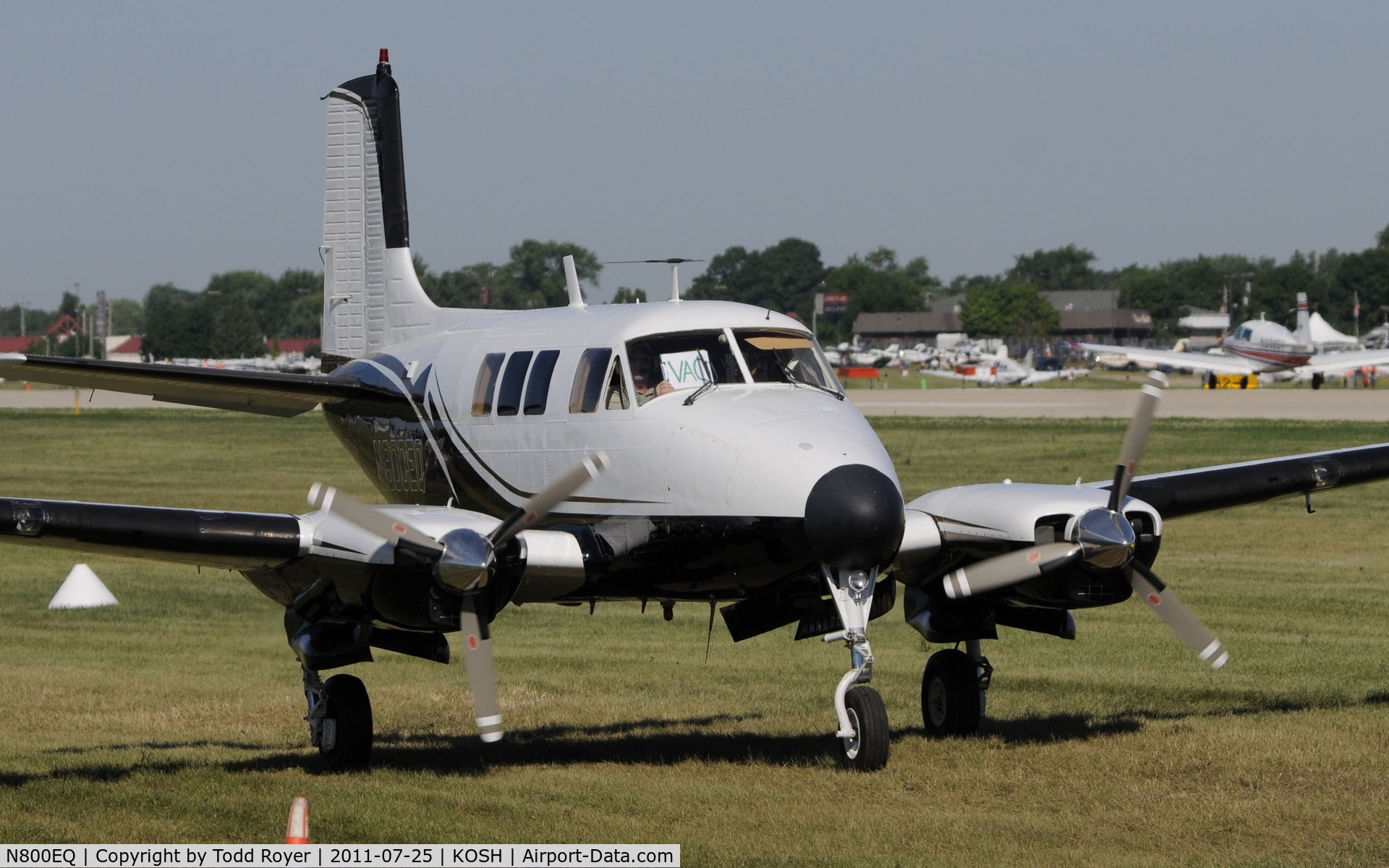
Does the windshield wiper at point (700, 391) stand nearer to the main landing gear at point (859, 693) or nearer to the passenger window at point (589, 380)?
the passenger window at point (589, 380)

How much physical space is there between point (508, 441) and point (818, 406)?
2.90 m

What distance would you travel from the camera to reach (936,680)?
13.6 m

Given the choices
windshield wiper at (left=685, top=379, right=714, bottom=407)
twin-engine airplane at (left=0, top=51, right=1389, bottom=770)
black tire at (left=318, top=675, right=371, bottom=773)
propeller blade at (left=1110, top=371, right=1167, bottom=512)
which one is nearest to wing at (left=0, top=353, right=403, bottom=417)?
twin-engine airplane at (left=0, top=51, right=1389, bottom=770)

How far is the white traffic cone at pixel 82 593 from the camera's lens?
2334cm

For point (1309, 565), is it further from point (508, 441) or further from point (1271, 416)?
point (1271, 416)

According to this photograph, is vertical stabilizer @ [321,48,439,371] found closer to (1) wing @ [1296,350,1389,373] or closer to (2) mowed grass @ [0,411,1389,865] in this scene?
(2) mowed grass @ [0,411,1389,865]

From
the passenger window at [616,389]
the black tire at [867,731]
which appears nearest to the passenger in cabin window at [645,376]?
the passenger window at [616,389]

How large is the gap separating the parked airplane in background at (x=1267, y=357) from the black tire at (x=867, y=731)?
79.6 metres

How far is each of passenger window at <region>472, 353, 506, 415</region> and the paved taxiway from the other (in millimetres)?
48635

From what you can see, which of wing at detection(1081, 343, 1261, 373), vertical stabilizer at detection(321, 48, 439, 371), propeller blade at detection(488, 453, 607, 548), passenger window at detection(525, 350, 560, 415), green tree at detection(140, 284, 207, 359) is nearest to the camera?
propeller blade at detection(488, 453, 607, 548)

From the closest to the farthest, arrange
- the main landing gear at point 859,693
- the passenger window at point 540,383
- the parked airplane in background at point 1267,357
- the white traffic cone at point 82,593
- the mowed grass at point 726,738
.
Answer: the mowed grass at point 726,738, the main landing gear at point 859,693, the passenger window at point 540,383, the white traffic cone at point 82,593, the parked airplane in background at point 1267,357

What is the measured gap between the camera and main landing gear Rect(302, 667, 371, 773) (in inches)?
478

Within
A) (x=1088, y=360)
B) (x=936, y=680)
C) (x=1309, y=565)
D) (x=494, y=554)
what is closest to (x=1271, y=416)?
(x=1309, y=565)

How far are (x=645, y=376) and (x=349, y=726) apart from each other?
3433mm
